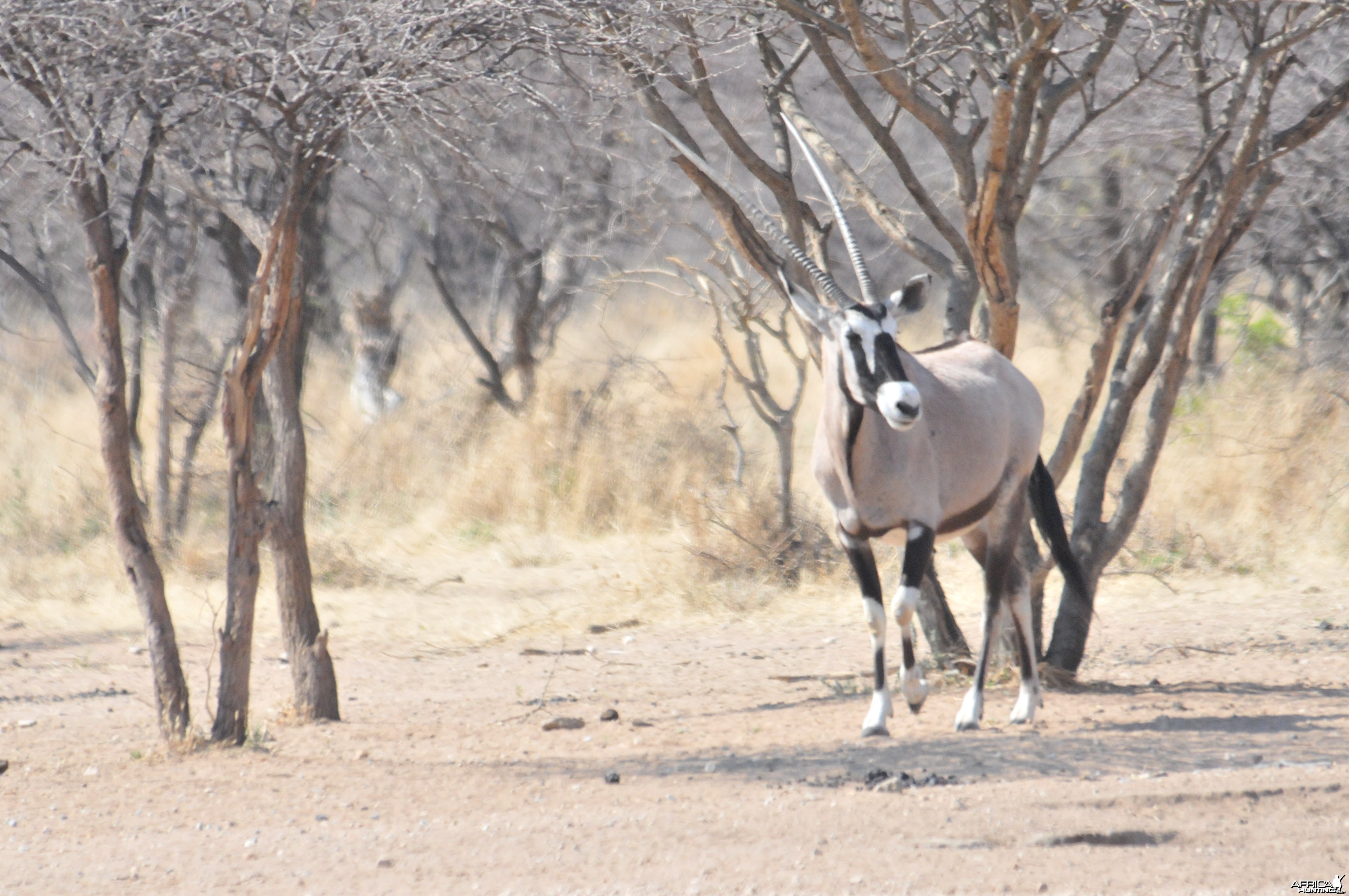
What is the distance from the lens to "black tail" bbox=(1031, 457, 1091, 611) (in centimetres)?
584

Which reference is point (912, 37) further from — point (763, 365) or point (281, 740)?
point (763, 365)

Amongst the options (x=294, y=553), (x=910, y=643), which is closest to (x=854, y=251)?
(x=910, y=643)

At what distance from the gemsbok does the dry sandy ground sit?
37cm

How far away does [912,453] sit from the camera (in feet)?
16.5

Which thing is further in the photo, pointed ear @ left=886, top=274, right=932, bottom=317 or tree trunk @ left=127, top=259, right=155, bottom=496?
tree trunk @ left=127, top=259, right=155, bottom=496

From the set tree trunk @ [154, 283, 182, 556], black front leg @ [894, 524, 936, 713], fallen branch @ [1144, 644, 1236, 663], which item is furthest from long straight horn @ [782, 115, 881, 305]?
tree trunk @ [154, 283, 182, 556]

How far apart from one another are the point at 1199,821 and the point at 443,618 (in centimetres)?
606

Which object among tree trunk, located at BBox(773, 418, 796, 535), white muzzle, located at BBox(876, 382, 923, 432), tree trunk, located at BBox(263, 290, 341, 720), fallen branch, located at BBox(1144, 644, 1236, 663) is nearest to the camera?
white muzzle, located at BBox(876, 382, 923, 432)

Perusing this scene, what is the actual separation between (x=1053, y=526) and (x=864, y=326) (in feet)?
5.49

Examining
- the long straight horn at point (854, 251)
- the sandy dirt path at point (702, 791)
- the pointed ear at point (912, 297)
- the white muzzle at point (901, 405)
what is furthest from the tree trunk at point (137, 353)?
the white muzzle at point (901, 405)

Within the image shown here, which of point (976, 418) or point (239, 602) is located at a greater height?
point (976, 418)

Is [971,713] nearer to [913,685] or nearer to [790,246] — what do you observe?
Result: [913,685]

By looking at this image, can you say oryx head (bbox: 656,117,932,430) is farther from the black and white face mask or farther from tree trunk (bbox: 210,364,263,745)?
tree trunk (bbox: 210,364,263,745)

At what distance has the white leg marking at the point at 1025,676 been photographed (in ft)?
17.7
